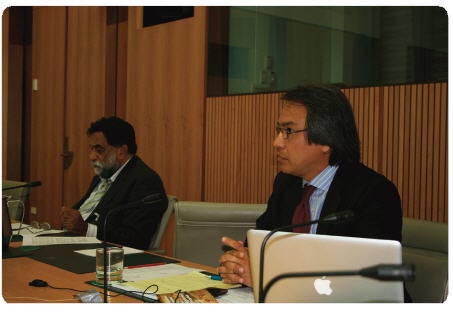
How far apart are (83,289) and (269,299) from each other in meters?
0.75

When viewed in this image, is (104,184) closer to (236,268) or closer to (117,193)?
(117,193)

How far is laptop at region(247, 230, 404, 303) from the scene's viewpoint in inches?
55.6

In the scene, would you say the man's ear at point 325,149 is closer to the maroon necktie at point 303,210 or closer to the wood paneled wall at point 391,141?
the maroon necktie at point 303,210

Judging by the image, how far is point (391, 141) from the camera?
3982 mm

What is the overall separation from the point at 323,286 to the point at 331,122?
1180 mm

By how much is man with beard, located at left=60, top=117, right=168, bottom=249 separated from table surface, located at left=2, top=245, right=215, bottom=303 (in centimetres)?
78

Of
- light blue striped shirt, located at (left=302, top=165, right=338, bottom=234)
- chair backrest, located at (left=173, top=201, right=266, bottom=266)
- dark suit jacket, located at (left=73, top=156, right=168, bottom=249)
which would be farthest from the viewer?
dark suit jacket, located at (left=73, top=156, right=168, bottom=249)

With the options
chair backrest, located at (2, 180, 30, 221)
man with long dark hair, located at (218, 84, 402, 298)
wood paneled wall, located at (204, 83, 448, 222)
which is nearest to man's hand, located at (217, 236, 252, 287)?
man with long dark hair, located at (218, 84, 402, 298)

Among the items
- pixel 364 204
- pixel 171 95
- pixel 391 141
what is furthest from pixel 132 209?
pixel 171 95

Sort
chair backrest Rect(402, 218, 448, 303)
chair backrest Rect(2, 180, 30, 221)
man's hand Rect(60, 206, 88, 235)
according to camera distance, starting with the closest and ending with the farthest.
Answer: chair backrest Rect(402, 218, 448, 303), man's hand Rect(60, 206, 88, 235), chair backrest Rect(2, 180, 30, 221)

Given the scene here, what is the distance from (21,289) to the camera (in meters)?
2.09

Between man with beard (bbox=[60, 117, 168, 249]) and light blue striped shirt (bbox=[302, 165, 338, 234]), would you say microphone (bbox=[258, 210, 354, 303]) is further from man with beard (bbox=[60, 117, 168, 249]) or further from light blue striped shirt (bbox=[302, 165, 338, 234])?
man with beard (bbox=[60, 117, 168, 249])

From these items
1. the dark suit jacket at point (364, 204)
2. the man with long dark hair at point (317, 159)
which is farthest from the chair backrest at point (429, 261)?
the man with long dark hair at point (317, 159)

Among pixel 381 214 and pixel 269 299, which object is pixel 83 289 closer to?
pixel 269 299
